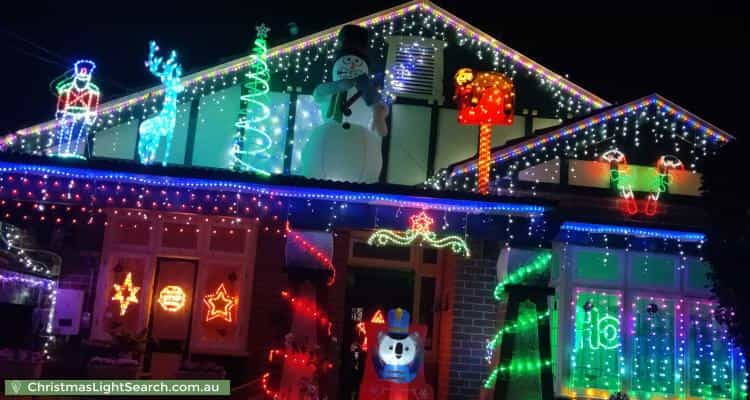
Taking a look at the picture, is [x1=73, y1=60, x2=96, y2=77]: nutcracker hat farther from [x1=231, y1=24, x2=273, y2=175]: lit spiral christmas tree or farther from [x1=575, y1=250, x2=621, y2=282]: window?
[x1=575, y1=250, x2=621, y2=282]: window

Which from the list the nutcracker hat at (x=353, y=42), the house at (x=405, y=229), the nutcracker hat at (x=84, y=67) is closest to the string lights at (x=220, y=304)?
the house at (x=405, y=229)

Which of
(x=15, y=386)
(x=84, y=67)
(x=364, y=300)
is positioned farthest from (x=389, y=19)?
(x=15, y=386)

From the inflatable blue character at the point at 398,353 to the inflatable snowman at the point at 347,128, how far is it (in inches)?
108

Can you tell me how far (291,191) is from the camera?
28.9 ft

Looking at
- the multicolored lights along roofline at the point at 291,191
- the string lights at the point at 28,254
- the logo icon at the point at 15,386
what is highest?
the multicolored lights along roofline at the point at 291,191

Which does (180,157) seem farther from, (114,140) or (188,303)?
(188,303)

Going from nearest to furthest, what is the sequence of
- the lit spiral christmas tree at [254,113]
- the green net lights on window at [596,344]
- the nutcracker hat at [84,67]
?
1. the green net lights on window at [596,344]
2. the nutcracker hat at [84,67]
3. the lit spiral christmas tree at [254,113]

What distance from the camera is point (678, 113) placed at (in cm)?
1185

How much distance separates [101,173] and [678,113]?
9.28 metres

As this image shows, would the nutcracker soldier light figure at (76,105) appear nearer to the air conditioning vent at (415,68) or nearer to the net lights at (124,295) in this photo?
the net lights at (124,295)

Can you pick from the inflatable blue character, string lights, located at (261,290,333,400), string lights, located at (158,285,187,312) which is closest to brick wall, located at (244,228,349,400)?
string lights, located at (158,285,187,312)

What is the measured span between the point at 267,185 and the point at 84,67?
4412 millimetres

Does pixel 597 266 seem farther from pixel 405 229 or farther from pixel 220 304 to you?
pixel 220 304

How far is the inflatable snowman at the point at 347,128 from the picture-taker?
1066cm
